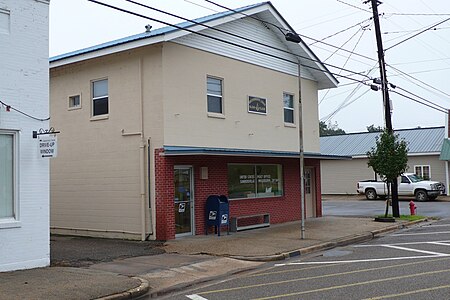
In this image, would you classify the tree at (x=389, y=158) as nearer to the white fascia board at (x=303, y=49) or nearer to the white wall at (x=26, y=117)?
the white fascia board at (x=303, y=49)

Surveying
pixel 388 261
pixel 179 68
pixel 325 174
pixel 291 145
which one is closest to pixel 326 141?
pixel 325 174

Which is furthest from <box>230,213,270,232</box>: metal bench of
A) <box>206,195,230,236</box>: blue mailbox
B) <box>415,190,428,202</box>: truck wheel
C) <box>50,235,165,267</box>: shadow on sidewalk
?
<box>415,190,428,202</box>: truck wheel

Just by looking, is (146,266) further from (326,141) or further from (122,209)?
(326,141)

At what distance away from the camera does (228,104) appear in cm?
1836

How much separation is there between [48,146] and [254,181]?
986cm

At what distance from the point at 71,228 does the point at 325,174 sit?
28126 millimetres

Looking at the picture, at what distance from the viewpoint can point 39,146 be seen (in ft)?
37.0

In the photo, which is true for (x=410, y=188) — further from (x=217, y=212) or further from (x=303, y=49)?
(x=217, y=212)

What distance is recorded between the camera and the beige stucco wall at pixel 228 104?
53.5 ft

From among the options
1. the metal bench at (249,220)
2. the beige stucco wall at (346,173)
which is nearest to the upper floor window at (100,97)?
the metal bench at (249,220)

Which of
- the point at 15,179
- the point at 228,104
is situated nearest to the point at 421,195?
the point at 228,104

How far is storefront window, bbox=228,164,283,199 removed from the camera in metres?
18.6

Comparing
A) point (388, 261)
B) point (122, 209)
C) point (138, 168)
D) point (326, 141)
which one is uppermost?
point (326, 141)

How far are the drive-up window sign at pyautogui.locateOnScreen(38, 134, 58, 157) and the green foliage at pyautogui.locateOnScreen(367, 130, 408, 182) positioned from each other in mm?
14454
